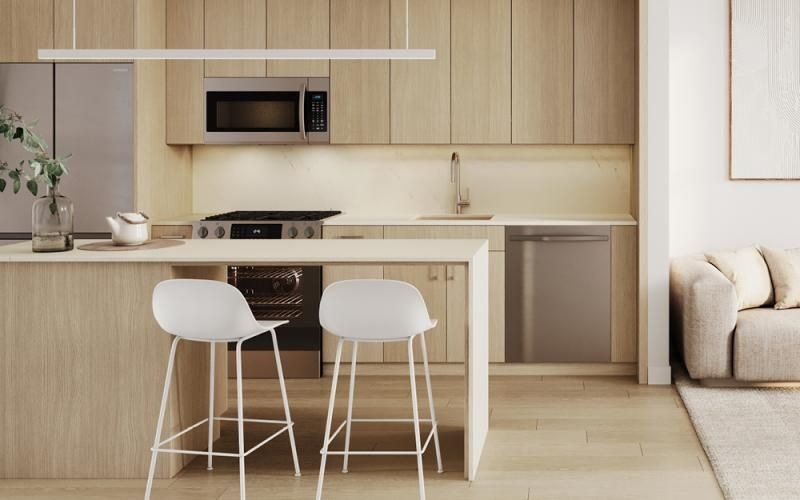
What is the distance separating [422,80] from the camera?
612 cm

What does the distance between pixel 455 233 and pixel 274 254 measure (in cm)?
211

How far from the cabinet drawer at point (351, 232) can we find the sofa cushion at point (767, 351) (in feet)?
6.82

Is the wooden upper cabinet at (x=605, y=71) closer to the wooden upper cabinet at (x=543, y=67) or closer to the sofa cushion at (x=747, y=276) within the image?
the wooden upper cabinet at (x=543, y=67)

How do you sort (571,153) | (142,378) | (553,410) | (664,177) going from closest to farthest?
(142,378) → (553,410) → (664,177) → (571,153)

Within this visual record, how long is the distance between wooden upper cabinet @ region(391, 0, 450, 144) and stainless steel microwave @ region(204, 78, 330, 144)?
1.48 feet

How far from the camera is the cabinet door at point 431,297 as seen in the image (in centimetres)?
588

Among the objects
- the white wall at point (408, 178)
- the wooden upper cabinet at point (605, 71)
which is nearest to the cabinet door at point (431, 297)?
the white wall at point (408, 178)

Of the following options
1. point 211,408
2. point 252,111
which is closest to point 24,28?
point 252,111

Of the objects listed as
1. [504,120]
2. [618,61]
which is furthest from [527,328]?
[618,61]

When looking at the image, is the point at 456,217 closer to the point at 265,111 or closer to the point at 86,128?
the point at 265,111

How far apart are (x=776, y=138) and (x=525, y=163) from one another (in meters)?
1.57

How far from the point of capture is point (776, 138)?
20.7 feet

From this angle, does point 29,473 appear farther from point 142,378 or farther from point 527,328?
point 527,328

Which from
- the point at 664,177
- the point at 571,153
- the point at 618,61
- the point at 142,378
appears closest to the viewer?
the point at 142,378
